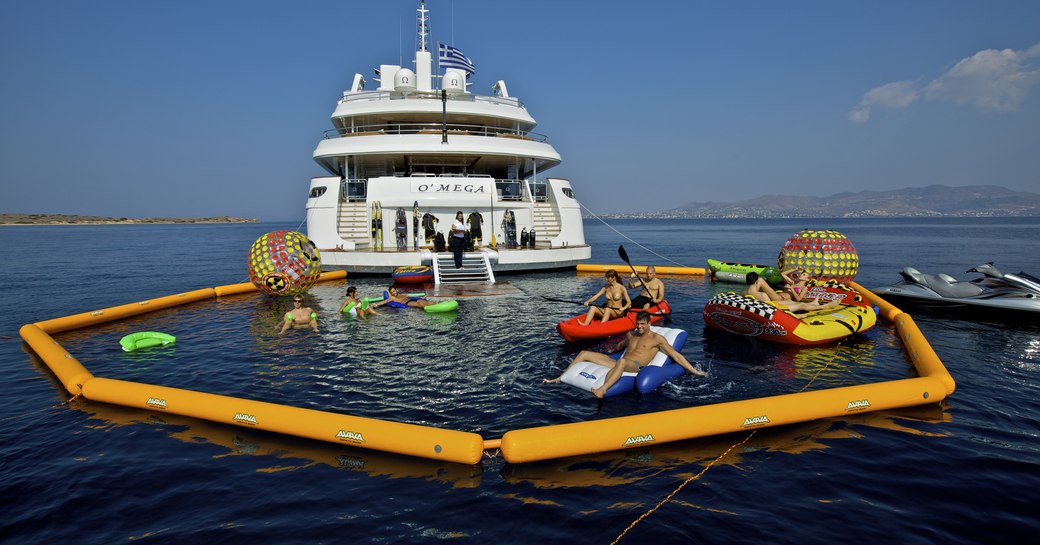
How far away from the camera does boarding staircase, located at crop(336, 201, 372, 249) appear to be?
2002cm

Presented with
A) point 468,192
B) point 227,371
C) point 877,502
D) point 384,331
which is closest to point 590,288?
point 468,192

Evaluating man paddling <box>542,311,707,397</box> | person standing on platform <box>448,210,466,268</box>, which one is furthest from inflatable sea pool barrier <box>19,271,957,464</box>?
person standing on platform <box>448,210,466,268</box>

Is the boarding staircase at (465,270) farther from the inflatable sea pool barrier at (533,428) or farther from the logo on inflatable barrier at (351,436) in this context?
the logo on inflatable barrier at (351,436)

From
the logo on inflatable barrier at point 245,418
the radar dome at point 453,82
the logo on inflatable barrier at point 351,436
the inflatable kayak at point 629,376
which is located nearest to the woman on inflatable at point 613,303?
the inflatable kayak at point 629,376

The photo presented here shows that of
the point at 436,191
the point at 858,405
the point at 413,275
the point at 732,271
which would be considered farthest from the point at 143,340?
the point at 732,271

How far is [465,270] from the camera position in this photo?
18.7 meters

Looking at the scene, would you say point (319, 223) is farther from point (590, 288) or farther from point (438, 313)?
point (590, 288)

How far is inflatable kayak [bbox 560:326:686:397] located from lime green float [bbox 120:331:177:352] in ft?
28.5

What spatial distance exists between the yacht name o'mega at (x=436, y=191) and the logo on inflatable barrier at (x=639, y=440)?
13.2 meters

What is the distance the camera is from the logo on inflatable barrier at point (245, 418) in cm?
639

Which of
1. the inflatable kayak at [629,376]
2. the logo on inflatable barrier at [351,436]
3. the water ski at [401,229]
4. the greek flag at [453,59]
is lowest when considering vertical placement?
the logo on inflatable barrier at [351,436]

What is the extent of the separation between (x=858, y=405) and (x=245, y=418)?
7905mm

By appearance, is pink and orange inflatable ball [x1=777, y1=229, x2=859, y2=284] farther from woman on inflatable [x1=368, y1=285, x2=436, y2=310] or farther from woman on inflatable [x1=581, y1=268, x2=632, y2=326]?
woman on inflatable [x1=368, y1=285, x2=436, y2=310]

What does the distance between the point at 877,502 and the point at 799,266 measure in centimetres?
1144
